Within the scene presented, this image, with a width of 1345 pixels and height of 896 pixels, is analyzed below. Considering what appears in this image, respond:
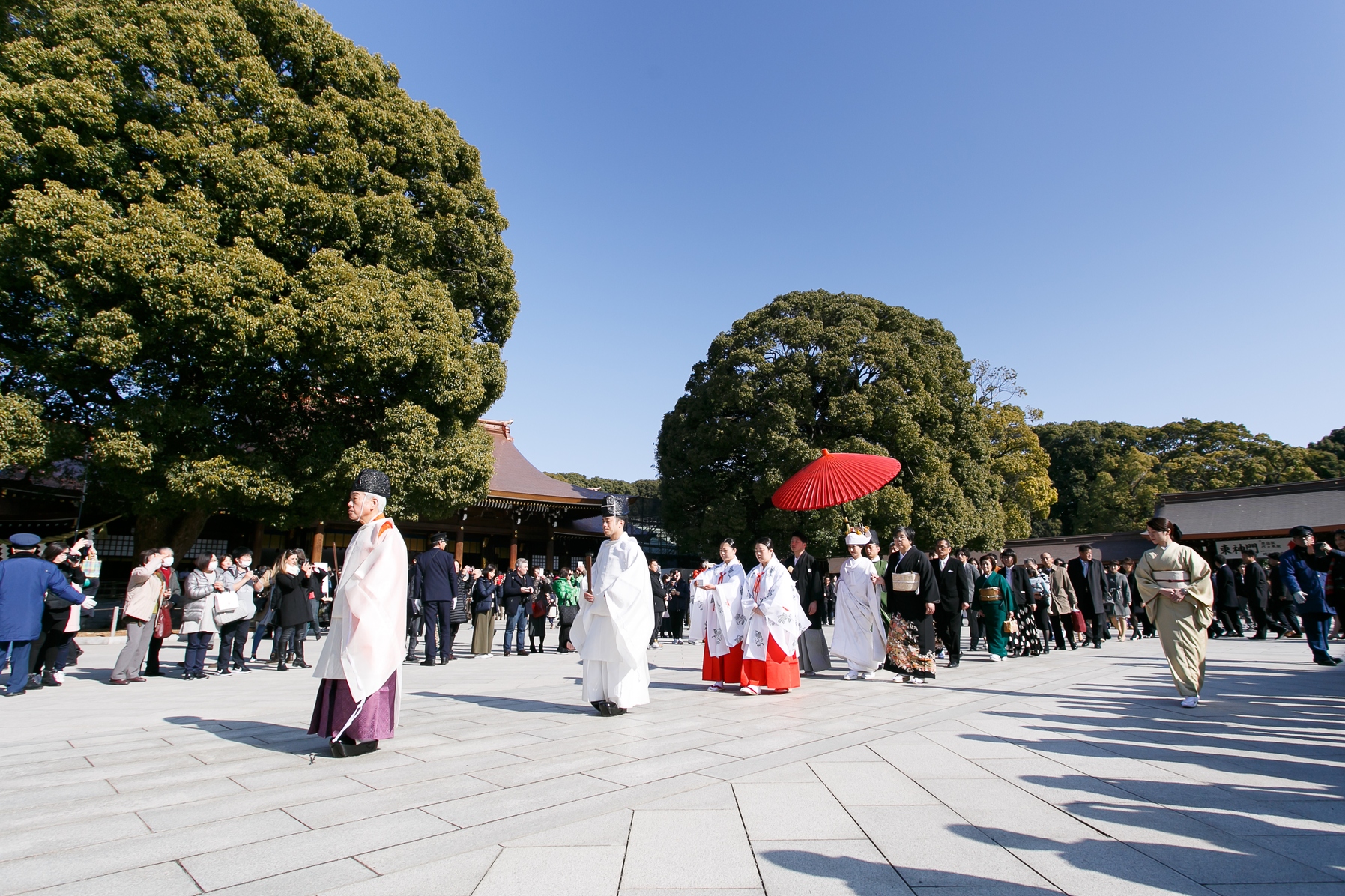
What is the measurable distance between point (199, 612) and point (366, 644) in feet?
17.0

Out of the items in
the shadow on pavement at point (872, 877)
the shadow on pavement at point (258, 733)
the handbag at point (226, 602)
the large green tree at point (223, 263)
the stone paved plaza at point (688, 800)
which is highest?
the large green tree at point (223, 263)

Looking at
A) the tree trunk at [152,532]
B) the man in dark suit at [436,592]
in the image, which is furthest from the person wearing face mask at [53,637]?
the tree trunk at [152,532]

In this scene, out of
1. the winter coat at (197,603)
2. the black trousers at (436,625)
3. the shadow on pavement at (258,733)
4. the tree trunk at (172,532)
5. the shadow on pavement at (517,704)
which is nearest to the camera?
the shadow on pavement at (258,733)

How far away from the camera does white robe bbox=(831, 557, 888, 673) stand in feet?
26.1

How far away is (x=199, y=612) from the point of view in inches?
315

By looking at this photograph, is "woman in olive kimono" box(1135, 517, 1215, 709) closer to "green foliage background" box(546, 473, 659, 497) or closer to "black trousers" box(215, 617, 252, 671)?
"black trousers" box(215, 617, 252, 671)

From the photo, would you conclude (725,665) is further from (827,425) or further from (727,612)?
(827,425)

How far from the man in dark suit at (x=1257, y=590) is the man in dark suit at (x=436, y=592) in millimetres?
14105

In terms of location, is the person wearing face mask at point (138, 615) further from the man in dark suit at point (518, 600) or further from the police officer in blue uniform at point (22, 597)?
the man in dark suit at point (518, 600)

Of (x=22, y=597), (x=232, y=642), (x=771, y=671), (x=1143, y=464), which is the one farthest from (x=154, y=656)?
(x=1143, y=464)

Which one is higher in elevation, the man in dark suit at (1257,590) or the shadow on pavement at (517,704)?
the man in dark suit at (1257,590)

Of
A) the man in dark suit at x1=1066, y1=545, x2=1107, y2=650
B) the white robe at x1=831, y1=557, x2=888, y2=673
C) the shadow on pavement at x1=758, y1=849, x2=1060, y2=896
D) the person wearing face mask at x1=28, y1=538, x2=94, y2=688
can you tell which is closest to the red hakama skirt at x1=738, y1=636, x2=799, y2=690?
the white robe at x1=831, y1=557, x2=888, y2=673

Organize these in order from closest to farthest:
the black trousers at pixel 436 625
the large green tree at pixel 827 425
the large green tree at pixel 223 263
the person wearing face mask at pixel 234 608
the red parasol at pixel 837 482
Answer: the person wearing face mask at pixel 234 608, the red parasol at pixel 837 482, the black trousers at pixel 436 625, the large green tree at pixel 223 263, the large green tree at pixel 827 425

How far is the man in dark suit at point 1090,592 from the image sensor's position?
12.0 meters
